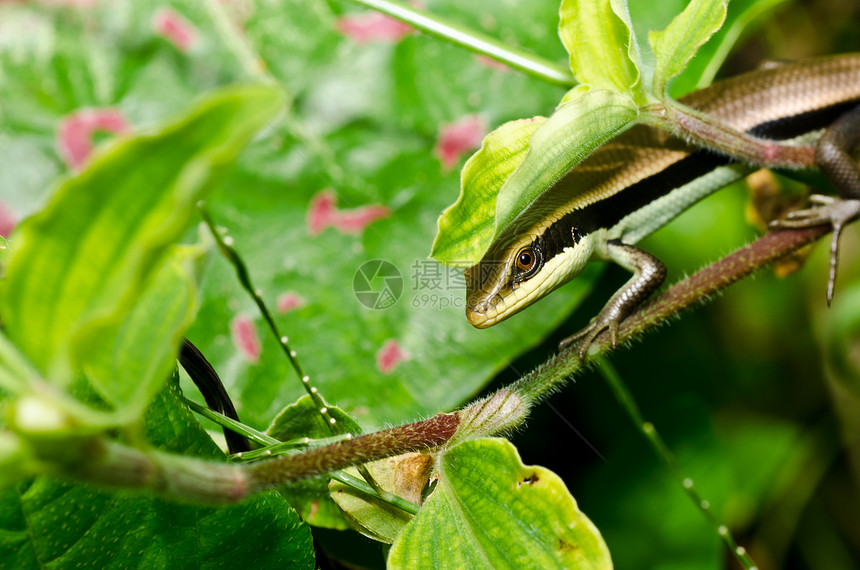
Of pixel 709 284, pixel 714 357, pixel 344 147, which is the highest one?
pixel 344 147

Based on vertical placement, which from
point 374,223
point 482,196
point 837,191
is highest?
point 482,196

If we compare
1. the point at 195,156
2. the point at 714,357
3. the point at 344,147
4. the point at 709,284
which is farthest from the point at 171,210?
the point at 714,357

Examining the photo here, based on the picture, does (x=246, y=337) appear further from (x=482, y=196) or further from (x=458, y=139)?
(x=482, y=196)

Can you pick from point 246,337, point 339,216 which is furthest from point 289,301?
point 339,216

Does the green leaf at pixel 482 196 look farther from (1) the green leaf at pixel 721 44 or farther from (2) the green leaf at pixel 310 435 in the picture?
(1) the green leaf at pixel 721 44

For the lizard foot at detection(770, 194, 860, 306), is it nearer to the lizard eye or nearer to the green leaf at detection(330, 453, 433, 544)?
the lizard eye

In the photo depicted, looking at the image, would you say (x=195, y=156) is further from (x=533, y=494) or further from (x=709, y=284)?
(x=709, y=284)

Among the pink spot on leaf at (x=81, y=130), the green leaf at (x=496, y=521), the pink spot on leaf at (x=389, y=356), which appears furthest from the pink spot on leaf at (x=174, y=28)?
A: the green leaf at (x=496, y=521)
